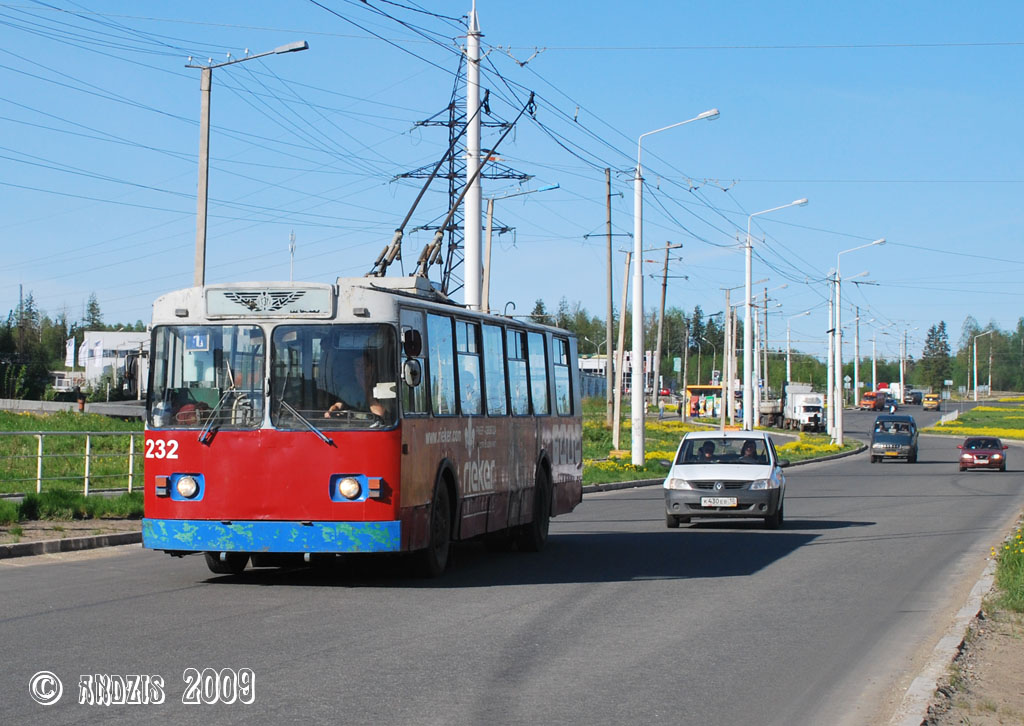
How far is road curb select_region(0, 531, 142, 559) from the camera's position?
15.6 m

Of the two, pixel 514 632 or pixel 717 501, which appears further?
pixel 717 501

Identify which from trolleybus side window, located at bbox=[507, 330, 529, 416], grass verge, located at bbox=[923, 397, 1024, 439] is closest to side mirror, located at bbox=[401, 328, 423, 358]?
trolleybus side window, located at bbox=[507, 330, 529, 416]

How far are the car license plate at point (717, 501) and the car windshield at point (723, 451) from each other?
102 centimetres

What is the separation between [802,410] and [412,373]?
101m

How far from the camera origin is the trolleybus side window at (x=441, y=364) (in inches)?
546

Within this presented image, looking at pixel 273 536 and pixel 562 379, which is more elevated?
pixel 562 379

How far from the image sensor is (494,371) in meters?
16.2

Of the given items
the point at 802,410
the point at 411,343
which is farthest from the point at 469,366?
the point at 802,410

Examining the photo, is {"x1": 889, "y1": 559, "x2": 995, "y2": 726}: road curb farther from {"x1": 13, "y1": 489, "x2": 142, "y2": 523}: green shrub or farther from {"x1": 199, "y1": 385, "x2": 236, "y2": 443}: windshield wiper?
{"x1": 13, "y1": 489, "x2": 142, "y2": 523}: green shrub

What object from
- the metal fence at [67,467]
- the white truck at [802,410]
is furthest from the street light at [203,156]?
Result: the white truck at [802,410]

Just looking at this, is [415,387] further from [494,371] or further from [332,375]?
[494,371]

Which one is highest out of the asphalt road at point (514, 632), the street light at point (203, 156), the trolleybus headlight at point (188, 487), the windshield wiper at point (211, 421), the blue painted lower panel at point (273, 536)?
the street light at point (203, 156)

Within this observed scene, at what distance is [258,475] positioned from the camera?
41.3ft

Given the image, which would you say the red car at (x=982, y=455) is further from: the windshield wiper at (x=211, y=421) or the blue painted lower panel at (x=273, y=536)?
the windshield wiper at (x=211, y=421)
